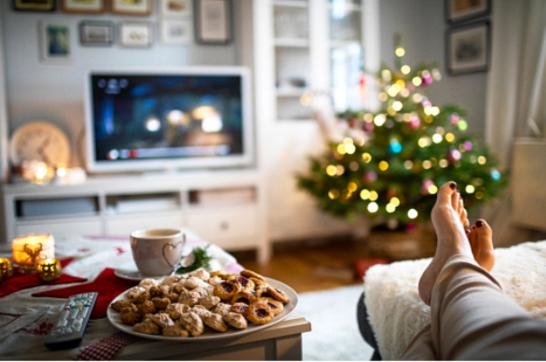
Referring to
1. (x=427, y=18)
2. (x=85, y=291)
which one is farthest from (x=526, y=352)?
(x=427, y=18)

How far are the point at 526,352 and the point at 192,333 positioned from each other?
0.44 m

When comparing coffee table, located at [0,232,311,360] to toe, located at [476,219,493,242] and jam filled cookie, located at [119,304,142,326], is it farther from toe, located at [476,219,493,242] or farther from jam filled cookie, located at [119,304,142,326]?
toe, located at [476,219,493,242]

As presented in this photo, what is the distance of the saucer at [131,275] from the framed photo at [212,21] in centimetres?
281

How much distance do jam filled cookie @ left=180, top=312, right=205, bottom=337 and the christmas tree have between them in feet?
7.21

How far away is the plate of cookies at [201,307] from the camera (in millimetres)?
761

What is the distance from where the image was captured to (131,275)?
1.06m

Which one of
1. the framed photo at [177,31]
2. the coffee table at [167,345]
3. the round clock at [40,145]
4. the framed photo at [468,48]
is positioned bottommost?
the coffee table at [167,345]

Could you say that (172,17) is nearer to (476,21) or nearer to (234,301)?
(476,21)

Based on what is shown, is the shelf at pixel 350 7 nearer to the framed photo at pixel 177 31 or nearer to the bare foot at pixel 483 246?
the framed photo at pixel 177 31

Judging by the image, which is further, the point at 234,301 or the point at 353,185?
→ the point at 353,185

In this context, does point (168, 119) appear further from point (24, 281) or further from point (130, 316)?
point (130, 316)

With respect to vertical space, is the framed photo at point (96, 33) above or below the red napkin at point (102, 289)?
above

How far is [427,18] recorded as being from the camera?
4.11 meters

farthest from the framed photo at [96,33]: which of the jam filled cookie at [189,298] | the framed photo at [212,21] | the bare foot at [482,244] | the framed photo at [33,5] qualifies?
the jam filled cookie at [189,298]
